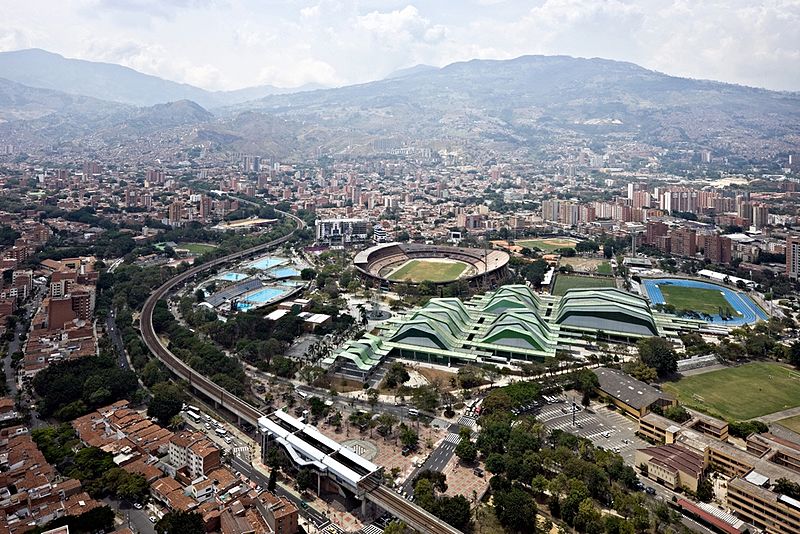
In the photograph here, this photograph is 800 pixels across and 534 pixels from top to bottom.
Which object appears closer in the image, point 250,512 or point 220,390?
point 250,512

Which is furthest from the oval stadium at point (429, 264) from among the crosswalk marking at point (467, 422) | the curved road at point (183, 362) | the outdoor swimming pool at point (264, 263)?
the crosswalk marking at point (467, 422)

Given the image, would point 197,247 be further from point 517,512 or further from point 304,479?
point 517,512

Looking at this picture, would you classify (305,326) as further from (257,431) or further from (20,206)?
(20,206)

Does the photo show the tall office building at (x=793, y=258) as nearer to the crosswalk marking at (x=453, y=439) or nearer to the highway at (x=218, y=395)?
the crosswalk marking at (x=453, y=439)

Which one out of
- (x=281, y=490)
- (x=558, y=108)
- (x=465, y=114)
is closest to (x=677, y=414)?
(x=281, y=490)

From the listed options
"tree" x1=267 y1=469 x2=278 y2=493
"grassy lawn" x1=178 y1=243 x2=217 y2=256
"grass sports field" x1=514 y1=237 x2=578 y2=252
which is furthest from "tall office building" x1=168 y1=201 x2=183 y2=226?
"tree" x1=267 y1=469 x2=278 y2=493

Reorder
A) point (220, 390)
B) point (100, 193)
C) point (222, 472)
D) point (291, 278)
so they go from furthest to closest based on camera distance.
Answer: point (100, 193), point (291, 278), point (220, 390), point (222, 472)

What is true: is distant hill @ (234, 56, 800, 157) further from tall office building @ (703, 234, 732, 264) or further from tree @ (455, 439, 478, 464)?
tree @ (455, 439, 478, 464)

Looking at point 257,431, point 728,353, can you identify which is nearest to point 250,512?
point 257,431
